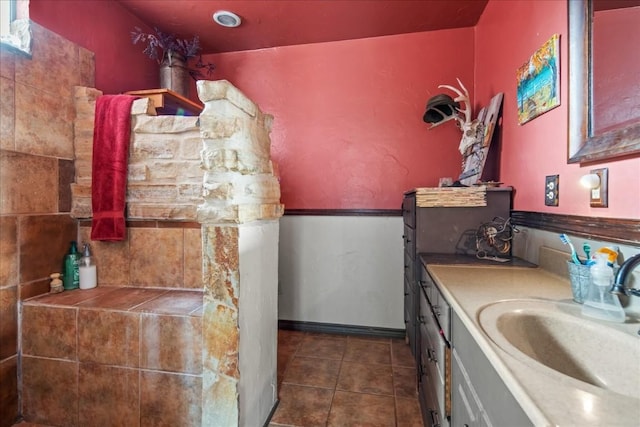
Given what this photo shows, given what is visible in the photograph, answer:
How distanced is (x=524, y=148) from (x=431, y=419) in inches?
55.9

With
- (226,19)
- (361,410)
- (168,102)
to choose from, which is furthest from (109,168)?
(361,410)

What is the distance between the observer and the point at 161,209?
1581mm

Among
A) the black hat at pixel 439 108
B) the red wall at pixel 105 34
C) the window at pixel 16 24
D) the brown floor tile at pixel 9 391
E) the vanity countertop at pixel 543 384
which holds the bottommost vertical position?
the brown floor tile at pixel 9 391

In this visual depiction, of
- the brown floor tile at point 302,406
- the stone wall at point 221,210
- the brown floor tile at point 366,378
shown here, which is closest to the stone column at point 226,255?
the stone wall at point 221,210

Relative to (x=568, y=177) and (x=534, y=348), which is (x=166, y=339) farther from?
(x=568, y=177)

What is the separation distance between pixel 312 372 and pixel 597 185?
1802mm

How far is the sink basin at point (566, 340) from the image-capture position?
642 millimetres

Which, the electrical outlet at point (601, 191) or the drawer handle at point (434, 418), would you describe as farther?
the drawer handle at point (434, 418)

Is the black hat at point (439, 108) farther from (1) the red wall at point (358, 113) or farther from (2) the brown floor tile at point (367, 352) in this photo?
(2) the brown floor tile at point (367, 352)

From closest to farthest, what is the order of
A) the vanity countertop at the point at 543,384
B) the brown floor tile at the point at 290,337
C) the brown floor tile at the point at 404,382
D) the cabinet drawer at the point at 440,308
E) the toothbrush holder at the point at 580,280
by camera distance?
the vanity countertop at the point at 543,384 < the toothbrush holder at the point at 580,280 < the cabinet drawer at the point at 440,308 < the brown floor tile at the point at 404,382 < the brown floor tile at the point at 290,337

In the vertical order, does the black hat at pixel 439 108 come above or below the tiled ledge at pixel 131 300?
above

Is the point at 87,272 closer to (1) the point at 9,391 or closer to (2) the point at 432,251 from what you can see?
(1) the point at 9,391

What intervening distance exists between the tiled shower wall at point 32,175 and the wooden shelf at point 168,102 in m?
0.36

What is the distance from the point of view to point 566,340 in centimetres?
78
